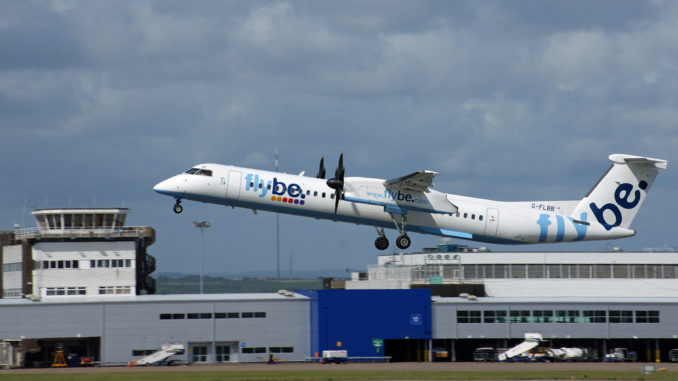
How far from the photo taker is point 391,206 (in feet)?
150

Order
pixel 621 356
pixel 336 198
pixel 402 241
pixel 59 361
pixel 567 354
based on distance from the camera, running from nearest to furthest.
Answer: pixel 336 198 → pixel 402 241 → pixel 59 361 → pixel 567 354 → pixel 621 356

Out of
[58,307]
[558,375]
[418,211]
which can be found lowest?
[558,375]

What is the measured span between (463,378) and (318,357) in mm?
16162

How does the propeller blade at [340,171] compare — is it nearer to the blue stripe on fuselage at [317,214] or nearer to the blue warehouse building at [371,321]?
the blue stripe on fuselage at [317,214]

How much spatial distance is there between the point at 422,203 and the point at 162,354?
85.5 feet

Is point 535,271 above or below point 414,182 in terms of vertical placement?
below

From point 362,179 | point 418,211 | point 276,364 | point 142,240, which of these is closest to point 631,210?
point 418,211

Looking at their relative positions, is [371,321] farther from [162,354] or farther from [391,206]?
[391,206]

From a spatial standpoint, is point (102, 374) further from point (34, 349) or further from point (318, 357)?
point (318, 357)

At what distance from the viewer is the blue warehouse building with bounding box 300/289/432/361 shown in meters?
66.1

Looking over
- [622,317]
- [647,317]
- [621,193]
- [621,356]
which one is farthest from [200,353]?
[647,317]

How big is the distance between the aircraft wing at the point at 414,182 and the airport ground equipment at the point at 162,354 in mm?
25116

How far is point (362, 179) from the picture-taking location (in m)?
45.7

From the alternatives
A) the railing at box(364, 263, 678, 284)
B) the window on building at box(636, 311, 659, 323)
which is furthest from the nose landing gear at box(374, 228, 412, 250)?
the railing at box(364, 263, 678, 284)
